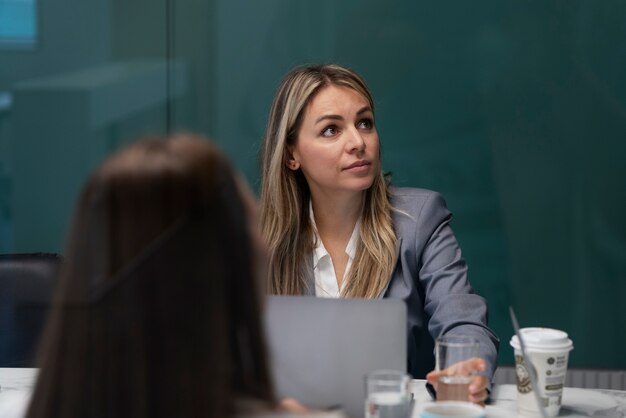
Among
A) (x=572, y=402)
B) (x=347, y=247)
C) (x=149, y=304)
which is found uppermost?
(x=149, y=304)

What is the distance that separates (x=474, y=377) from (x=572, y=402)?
0.81ft

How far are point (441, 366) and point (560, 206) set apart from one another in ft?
5.85

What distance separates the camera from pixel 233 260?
92cm

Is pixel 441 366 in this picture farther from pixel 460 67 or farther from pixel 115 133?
pixel 115 133

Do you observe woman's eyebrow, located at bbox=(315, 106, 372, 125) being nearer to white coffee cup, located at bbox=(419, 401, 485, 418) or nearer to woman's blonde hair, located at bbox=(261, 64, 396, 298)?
woman's blonde hair, located at bbox=(261, 64, 396, 298)

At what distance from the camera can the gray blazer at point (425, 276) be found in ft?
7.16

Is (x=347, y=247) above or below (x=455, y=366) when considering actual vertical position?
above

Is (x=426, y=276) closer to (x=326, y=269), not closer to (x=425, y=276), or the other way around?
(x=425, y=276)

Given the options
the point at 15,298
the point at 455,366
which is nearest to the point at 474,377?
the point at 455,366

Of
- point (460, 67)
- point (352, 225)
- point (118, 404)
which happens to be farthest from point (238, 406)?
point (460, 67)

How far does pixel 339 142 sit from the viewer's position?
2.37 meters

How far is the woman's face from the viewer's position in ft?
7.68

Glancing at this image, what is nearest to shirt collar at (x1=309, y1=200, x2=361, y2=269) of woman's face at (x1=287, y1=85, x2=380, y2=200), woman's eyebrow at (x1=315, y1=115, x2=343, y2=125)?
woman's face at (x1=287, y1=85, x2=380, y2=200)

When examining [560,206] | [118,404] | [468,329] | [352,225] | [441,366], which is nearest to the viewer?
[118,404]
